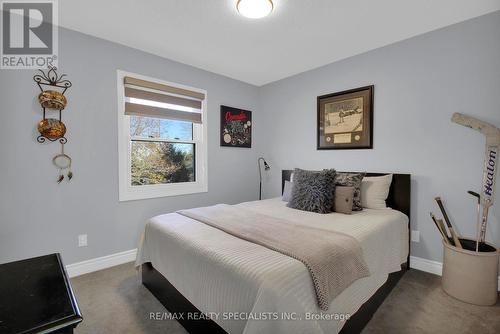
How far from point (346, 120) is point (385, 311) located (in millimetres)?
2072

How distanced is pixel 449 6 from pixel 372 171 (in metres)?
1.64

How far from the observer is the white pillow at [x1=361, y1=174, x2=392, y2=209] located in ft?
8.29

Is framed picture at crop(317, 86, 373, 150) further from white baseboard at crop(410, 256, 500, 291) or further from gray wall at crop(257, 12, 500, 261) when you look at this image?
white baseboard at crop(410, 256, 500, 291)

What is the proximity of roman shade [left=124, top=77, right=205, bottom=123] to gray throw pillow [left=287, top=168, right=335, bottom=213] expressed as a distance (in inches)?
67.4

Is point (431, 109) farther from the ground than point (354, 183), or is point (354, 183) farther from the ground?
point (431, 109)

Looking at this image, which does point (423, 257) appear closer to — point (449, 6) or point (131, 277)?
point (449, 6)

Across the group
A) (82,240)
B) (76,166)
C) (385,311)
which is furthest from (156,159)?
(385,311)

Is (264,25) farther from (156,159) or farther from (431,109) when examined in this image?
(156,159)

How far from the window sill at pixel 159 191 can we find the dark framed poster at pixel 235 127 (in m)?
0.77

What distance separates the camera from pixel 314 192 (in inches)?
95.7

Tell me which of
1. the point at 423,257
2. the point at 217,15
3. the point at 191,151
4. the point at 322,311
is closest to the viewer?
the point at 322,311

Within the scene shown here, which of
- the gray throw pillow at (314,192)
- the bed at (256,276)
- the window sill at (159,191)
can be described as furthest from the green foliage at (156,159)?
the gray throw pillow at (314,192)

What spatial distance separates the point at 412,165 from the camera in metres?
2.52

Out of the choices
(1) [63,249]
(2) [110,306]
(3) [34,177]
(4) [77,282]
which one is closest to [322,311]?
(2) [110,306]
